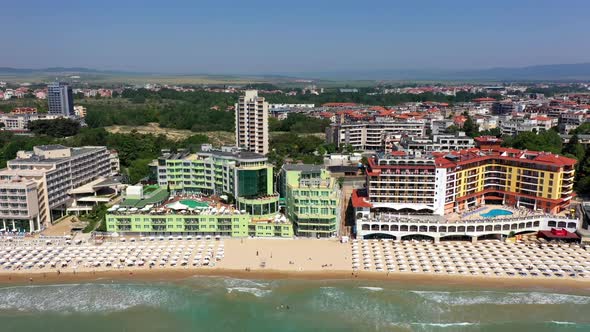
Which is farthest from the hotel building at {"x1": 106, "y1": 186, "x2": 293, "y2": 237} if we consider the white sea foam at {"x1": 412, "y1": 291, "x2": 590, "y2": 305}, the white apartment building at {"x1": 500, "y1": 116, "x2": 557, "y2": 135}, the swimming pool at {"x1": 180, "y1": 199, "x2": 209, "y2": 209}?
the white apartment building at {"x1": 500, "y1": 116, "x2": 557, "y2": 135}

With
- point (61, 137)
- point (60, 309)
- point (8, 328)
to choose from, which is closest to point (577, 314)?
point (60, 309)

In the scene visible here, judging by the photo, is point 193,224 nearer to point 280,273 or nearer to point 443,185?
point 280,273

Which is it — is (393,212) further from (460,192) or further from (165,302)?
(165,302)

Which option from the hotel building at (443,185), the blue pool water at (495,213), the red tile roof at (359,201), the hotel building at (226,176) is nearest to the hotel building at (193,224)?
the hotel building at (226,176)

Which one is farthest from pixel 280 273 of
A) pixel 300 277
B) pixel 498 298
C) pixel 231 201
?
pixel 498 298

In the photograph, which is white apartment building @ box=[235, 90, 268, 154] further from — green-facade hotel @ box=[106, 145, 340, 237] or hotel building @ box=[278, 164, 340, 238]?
hotel building @ box=[278, 164, 340, 238]

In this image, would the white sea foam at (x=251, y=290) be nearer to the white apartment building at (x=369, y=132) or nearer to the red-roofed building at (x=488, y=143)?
the red-roofed building at (x=488, y=143)
